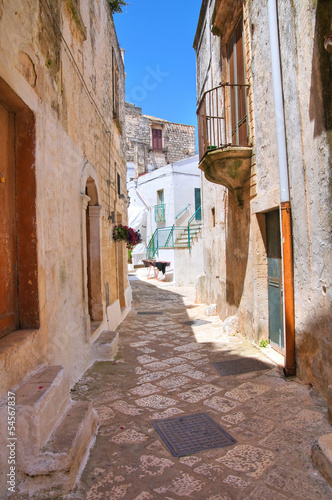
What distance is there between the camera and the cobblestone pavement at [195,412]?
2232 millimetres

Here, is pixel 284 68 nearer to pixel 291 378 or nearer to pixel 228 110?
pixel 228 110

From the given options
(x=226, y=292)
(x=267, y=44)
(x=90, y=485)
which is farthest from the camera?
(x=226, y=292)

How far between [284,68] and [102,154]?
356 centimetres

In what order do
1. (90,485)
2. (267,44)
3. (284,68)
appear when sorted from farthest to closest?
(267,44) < (284,68) < (90,485)

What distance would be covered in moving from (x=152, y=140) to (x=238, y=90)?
79.0ft

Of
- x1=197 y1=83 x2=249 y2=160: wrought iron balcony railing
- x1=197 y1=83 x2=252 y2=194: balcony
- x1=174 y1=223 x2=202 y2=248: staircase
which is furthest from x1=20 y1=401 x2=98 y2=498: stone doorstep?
x1=174 y1=223 x2=202 y2=248: staircase

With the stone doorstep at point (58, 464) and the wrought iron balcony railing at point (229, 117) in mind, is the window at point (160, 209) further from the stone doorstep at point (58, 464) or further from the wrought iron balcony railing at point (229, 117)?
the stone doorstep at point (58, 464)

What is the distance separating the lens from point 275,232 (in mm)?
4980

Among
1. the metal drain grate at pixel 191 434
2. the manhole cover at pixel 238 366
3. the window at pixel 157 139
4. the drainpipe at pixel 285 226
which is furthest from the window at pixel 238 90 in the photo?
the window at pixel 157 139

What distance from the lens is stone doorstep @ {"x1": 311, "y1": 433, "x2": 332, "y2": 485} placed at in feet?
7.21

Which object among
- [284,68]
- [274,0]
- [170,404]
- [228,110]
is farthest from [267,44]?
[170,404]

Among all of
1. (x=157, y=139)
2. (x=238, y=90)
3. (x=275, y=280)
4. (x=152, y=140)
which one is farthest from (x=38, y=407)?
(x=157, y=139)

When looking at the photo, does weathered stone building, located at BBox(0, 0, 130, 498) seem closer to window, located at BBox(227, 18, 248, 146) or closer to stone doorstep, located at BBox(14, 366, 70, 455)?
stone doorstep, located at BBox(14, 366, 70, 455)

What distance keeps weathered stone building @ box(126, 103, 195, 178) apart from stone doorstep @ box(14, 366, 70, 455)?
25.7m
